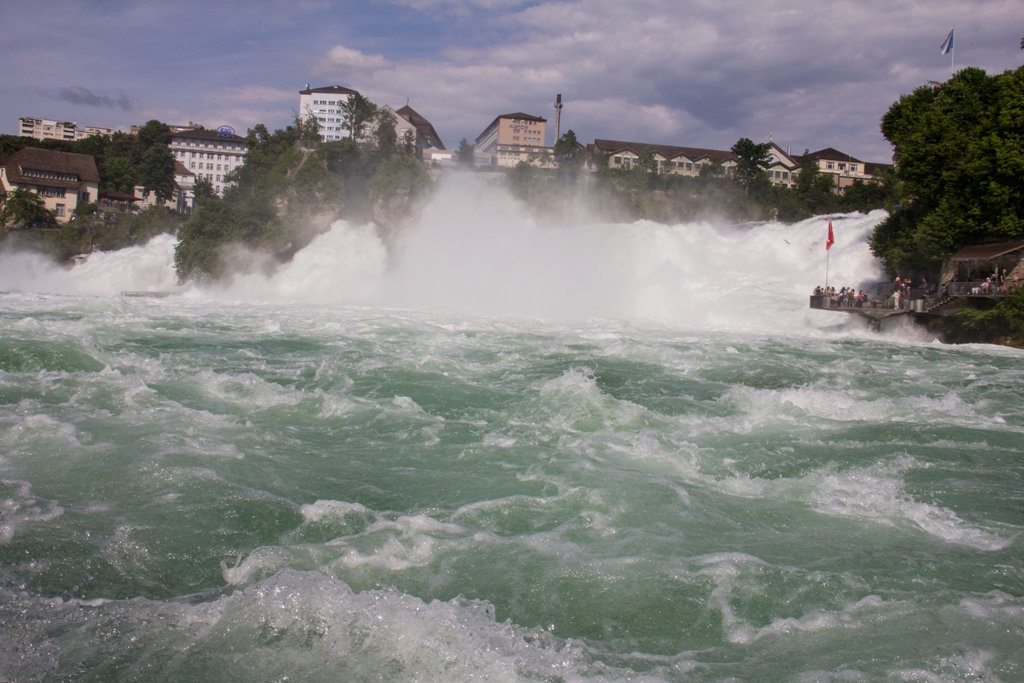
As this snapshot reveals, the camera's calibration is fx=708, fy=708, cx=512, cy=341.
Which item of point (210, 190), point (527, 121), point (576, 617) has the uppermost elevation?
point (527, 121)

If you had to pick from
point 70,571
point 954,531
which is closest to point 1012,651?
point 954,531

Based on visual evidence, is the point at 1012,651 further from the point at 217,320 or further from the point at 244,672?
the point at 217,320

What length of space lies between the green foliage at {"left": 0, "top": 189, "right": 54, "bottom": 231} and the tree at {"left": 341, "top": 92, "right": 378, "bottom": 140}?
22.7 meters

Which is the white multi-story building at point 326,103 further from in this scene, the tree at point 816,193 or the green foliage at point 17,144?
the tree at point 816,193

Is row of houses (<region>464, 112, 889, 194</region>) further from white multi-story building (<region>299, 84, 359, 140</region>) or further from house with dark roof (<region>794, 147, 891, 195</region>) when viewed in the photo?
white multi-story building (<region>299, 84, 359, 140</region>)

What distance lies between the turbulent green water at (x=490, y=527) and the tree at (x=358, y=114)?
41165mm

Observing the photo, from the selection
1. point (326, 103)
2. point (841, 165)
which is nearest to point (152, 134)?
point (326, 103)

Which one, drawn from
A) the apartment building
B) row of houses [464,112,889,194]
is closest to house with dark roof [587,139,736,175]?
row of houses [464,112,889,194]

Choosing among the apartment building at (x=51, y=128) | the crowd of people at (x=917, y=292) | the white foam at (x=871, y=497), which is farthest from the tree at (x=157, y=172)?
the apartment building at (x=51, y=128)

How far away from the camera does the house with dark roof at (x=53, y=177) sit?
5753 cm

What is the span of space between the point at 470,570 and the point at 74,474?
13.5 feet

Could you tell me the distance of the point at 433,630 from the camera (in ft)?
14.7

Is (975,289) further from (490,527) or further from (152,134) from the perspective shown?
(152,134)

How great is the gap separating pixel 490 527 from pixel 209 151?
10565cm
